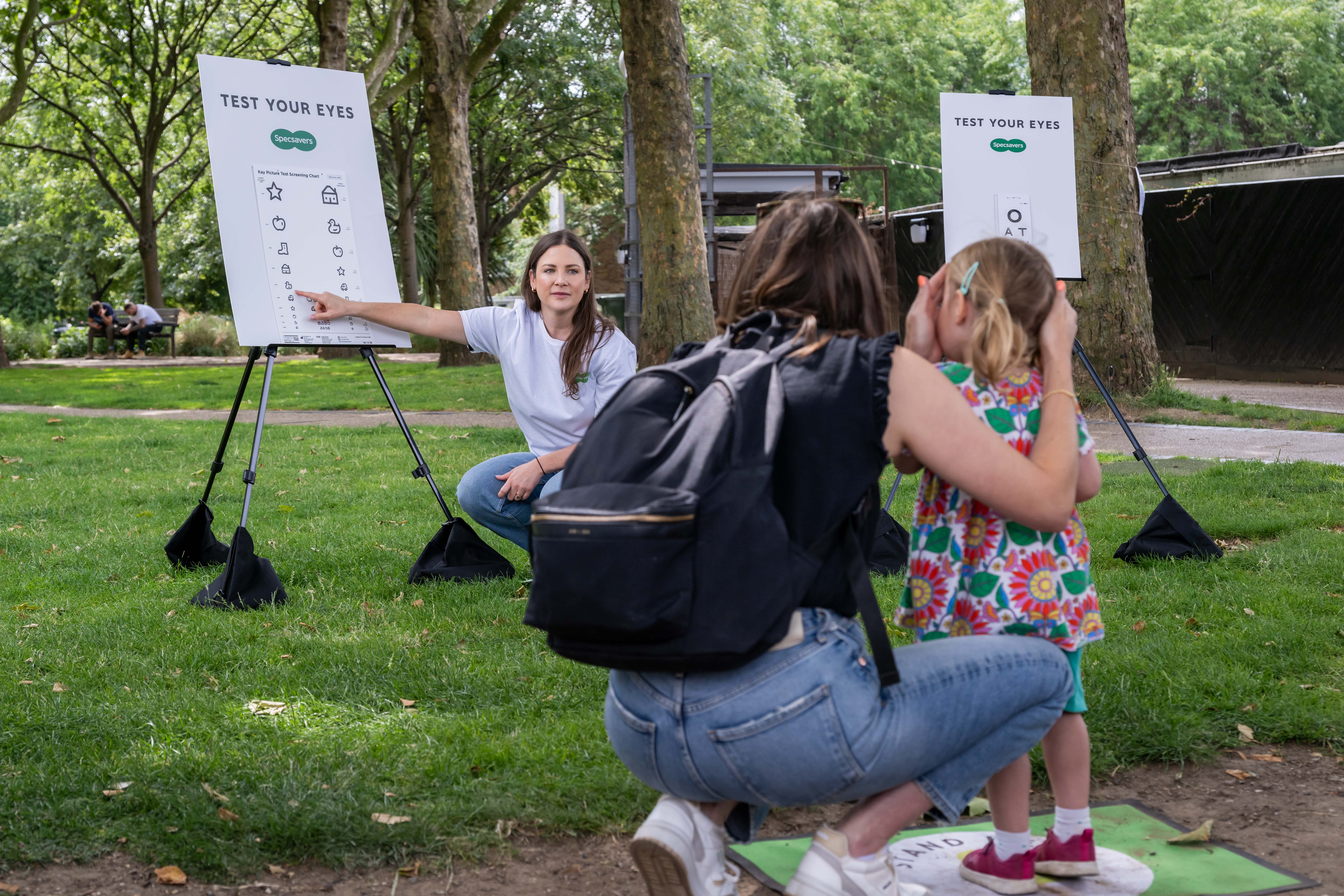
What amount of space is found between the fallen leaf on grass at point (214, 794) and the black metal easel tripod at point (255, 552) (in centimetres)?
195

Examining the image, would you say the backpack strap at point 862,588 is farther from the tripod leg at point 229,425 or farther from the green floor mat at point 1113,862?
the tripod leg at point 229,425

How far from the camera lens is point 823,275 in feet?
7.34

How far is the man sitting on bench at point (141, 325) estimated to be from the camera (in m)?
27.3

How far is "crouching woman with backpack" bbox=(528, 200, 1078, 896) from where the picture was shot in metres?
1.95

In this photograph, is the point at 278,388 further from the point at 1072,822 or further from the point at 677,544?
the point at 677,544

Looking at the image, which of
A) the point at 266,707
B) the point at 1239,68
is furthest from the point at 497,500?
the point at 1239,68

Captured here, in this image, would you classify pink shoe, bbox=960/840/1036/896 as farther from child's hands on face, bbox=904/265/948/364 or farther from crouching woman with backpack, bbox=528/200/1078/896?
child's hands on face, bbox=904/265/948/364

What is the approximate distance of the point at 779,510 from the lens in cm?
205

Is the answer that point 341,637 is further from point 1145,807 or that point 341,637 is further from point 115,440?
point 115,440

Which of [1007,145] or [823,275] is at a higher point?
[1007,145]

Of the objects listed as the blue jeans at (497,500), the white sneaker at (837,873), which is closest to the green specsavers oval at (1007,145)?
the blue jeans at (497,500)

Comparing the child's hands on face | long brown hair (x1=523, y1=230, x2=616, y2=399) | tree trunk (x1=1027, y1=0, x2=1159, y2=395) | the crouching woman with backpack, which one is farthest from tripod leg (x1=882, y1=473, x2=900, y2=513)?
tree trunk (x1=1027, y1=0, x2=1159, y2=395)

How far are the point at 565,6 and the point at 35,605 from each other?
25241 millimetres

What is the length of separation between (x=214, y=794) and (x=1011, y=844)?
6.56 feet
